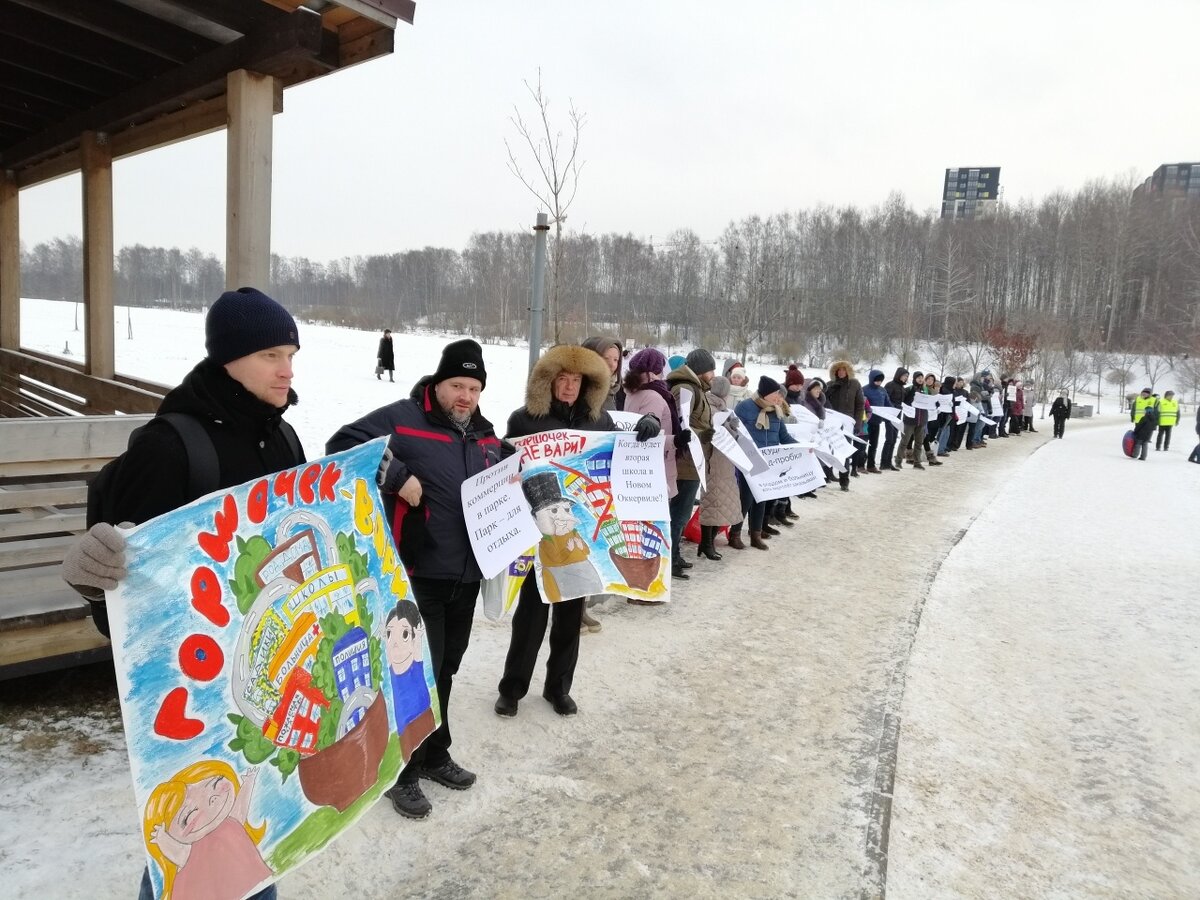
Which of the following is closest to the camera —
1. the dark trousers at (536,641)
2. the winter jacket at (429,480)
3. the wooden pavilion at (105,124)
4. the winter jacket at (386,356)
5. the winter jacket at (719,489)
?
the winter jacket at (429,480)

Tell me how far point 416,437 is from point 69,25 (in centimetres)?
406

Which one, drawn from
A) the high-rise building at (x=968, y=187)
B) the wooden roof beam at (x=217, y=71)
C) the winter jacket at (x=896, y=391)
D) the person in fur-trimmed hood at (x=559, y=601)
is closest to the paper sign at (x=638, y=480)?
the person in fur-trimmed hood at (x=559, y=601)

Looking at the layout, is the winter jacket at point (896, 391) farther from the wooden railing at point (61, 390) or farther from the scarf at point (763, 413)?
the wooden railing at point (61, 390)

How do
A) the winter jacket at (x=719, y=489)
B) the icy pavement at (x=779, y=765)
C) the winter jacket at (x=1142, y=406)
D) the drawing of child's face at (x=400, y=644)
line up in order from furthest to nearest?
the winter jacket at (x=1142, y=406) < the winter jacket at (x=719, y=489) < the icy pavement at (x=779, y=765) < the drawing of child's face at (x=400, y=644)

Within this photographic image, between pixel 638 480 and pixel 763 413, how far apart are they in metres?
4.05

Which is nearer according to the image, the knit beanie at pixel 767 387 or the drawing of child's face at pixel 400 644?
the drawing of child's face at pixel 400 644

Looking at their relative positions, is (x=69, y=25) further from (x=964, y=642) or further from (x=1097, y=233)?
(x=1097, y=233)

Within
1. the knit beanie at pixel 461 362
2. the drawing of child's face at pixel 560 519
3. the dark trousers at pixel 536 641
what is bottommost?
the dark trousers at pixel 536 641

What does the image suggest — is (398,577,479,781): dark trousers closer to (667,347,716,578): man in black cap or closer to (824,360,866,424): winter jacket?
(667,347,716,578): man in black cap

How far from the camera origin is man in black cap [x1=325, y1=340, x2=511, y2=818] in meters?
3.17

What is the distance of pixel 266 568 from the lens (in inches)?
84.9

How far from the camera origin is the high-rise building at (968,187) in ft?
353

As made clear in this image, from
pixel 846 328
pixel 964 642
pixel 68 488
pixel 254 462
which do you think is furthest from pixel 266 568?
pixel 846 328

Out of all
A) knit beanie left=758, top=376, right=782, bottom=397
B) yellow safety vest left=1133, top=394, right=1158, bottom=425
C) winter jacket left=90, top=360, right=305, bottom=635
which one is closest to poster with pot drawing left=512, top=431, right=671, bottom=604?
winter jacket left=90, top=360, right=305, bottom=635
